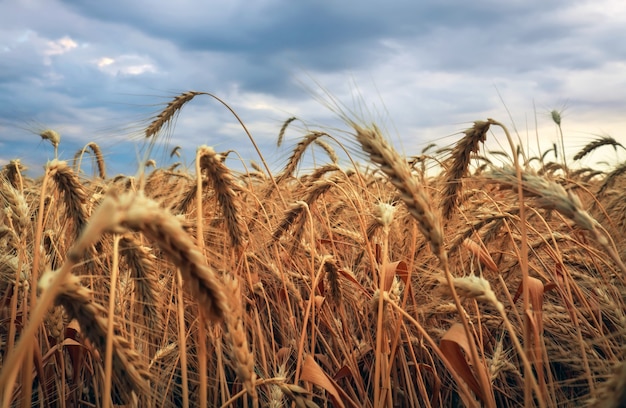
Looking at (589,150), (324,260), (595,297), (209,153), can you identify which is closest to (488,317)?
(595,297)

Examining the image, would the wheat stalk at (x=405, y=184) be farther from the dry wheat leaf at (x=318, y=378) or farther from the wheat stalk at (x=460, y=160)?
the dry wheat leaf at (x=318, y=378)

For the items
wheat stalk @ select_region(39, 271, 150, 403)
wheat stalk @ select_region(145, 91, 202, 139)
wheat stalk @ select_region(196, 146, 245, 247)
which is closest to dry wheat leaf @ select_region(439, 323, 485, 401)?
wheat stalk @ select_region(196, 146, 245, 247)

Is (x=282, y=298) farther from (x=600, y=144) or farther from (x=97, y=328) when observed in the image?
(x=600, y=144)

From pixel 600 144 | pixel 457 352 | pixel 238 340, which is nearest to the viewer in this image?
pixel 238 340

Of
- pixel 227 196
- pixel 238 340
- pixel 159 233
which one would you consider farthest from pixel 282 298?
pixel 159 233

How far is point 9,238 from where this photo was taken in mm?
2578

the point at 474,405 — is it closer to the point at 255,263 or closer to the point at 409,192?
the point at 409,192

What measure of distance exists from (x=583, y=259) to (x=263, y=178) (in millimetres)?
2695

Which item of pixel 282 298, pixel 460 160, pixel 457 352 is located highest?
pixel 460 160

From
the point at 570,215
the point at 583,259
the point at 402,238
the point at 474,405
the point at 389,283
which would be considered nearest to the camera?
the point at 570,215

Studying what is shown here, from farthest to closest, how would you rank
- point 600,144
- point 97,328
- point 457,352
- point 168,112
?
point 600,144 < point 168,112 < point 457,352 < point 97,328

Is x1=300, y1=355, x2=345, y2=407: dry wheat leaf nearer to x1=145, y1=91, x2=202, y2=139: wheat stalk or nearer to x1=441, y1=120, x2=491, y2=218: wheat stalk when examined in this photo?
x1=441, y1=120, x2=491, y2=218: wheat stalk

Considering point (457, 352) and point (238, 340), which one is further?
point (457, 352)

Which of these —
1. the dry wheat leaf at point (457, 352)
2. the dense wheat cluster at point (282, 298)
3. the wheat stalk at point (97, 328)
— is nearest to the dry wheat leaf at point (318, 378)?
the dense wheat cluster at point (282, 298)
